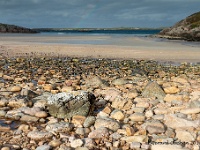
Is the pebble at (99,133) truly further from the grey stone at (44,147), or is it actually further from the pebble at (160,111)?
the pebble at (160,111)

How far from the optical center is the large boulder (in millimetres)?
7277

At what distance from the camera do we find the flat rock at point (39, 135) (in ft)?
19.6

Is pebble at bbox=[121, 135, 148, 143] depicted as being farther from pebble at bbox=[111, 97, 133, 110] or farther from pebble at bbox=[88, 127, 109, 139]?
pebble at bbox=[111, 97, 133, 110]

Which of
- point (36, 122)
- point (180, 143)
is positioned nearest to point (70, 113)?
point (36, 122)

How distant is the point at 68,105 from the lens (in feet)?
24.2

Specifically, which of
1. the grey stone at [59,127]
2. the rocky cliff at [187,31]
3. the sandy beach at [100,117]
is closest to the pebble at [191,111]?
the sandy beach at [100,117]

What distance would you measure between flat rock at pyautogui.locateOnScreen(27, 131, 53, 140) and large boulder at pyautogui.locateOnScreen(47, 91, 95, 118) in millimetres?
1174

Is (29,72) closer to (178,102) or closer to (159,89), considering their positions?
(159,89)

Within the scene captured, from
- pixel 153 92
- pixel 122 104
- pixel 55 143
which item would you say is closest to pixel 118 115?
pixel 122 104

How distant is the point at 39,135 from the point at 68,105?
1498mm

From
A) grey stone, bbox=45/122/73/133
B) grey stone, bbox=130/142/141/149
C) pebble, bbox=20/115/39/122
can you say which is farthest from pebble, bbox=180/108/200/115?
pebble, bbox=20/115/39/122

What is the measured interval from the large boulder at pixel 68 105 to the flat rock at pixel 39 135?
1.17 meters

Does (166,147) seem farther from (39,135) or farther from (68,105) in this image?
(68,105)

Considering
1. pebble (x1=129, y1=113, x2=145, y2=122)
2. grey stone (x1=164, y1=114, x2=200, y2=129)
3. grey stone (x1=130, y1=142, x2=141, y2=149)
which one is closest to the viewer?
grey stone (x1=130, y1=142, x2=141, y2=149)
